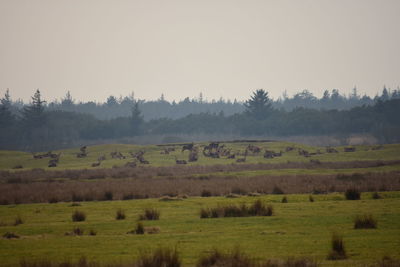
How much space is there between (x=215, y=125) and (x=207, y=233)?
5728 inches

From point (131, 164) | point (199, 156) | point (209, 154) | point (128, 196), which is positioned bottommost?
point (128, 196)

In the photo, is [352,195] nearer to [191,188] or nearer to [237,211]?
[237,211]

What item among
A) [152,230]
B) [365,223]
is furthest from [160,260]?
[365,223]

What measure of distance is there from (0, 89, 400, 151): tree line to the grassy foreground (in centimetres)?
10386

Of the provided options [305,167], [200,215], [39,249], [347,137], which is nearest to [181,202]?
[200,215]

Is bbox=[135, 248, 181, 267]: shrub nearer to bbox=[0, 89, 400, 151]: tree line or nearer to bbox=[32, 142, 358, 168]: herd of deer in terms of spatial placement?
bbox=[32, 142, 358, 168]: herd of deer

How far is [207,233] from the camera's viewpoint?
2473cm

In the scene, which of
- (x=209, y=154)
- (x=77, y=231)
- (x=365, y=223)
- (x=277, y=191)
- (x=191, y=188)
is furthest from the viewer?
(x=209, y=154)

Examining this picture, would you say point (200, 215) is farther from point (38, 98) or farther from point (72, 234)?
point (38, 98)

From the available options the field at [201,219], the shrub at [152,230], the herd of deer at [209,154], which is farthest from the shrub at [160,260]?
the herd of deer at [209,154]

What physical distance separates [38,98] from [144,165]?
84.6 meters

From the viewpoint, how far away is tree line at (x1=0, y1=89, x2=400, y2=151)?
476ft

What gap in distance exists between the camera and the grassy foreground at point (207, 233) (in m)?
20.1

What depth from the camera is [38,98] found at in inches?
6112
